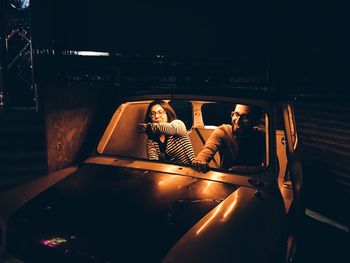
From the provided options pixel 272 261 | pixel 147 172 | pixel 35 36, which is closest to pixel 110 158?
pixel 147 172

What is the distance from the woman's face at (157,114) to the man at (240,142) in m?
0.57

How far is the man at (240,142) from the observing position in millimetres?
3453

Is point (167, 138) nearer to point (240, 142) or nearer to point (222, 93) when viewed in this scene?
point (240, 142)

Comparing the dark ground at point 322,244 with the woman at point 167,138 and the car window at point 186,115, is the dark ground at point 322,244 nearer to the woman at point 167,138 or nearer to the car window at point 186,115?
the woman at point 167,138

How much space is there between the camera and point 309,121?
7.52 m

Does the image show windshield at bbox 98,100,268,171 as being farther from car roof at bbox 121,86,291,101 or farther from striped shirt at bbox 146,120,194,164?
car roof at bbox 121,86,291,101

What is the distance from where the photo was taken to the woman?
12.2ft

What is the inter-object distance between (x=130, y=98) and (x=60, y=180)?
3.78 feet

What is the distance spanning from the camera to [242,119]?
3.46 meters

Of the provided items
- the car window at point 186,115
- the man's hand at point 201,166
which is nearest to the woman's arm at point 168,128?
the man's hand at point 201,166

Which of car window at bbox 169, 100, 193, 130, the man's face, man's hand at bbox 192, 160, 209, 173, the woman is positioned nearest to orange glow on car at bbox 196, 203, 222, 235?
man's hand at bbox 192, 160, 209, 173

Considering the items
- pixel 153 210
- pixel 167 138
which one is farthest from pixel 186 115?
pixel 153 210

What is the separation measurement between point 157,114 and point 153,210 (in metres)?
1.58

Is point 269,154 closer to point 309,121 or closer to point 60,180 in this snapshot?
point 60,180
